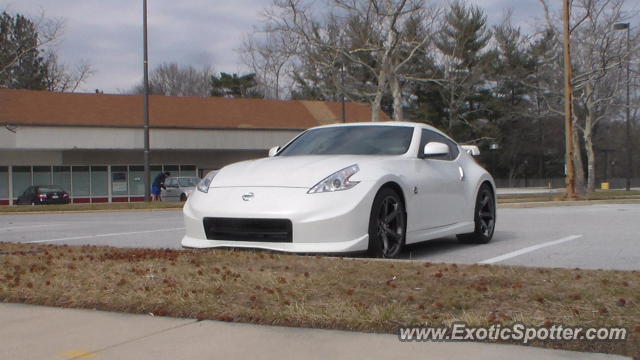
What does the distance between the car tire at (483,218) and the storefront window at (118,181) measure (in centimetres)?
3330

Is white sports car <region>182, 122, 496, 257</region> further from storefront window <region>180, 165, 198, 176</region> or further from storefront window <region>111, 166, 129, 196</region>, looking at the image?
storefront window <region>180, 165, 198, 176</region>

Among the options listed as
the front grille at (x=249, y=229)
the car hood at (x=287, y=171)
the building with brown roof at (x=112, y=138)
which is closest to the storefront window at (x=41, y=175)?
the building with brown roof at (x=112, y=138)

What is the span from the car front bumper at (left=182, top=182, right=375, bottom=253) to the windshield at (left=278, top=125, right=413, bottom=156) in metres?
1.13

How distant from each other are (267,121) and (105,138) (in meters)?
9.65

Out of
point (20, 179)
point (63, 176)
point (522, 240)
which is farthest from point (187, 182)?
point (522, 240)

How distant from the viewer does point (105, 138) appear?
3884cm

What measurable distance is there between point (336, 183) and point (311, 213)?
0.40 m

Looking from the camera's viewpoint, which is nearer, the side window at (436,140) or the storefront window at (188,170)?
the side window at (436,140)

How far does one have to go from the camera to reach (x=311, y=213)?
6.36 m

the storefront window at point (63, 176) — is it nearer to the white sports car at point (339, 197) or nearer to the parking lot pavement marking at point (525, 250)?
the white sports car at point (339, 197)

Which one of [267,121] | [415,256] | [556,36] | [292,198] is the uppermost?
[556,36]

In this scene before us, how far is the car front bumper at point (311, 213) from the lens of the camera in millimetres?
6367

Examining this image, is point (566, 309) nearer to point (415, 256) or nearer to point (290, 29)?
Answer: point (415, 256)

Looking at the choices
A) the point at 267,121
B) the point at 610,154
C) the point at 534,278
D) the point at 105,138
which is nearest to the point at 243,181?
the point at 534,278
